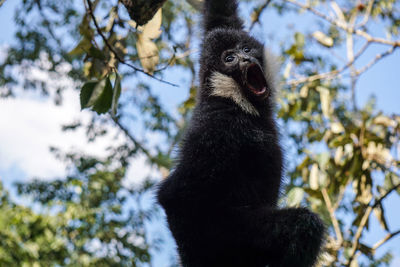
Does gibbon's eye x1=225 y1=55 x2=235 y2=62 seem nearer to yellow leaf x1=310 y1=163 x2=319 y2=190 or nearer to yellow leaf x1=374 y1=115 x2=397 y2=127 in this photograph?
yellow leaf x1=310 y1=163 x2=319 y2=190

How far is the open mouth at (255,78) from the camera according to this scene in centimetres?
297

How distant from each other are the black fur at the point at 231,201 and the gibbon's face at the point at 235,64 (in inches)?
7.0

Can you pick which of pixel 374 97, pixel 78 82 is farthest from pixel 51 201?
pixel 374 97

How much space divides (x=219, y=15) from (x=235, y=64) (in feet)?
3.03

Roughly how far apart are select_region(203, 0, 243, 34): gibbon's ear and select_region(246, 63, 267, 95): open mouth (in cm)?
96

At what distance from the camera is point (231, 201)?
2.43 metres

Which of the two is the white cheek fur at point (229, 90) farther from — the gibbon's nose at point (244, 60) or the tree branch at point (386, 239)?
the tree branch at point (386, 239)

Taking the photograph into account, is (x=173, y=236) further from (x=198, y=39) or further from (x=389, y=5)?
(x=389, y=5)

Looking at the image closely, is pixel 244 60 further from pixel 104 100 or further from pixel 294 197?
pixel 294 197

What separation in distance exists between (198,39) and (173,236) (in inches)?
77.8

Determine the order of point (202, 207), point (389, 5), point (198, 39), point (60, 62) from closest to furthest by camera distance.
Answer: point (202, 207) → point (198, 39) → point (389, 5) → point (60, 62)

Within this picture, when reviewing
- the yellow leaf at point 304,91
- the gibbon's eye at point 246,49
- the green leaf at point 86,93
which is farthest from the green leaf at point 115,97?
the yellow leaf at point 304,91

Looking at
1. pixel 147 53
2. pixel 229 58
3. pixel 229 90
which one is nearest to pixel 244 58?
pixel 229 58

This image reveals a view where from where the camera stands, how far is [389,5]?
7.25 m
